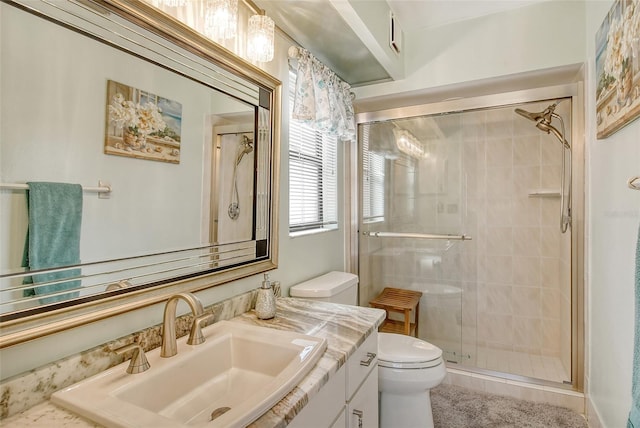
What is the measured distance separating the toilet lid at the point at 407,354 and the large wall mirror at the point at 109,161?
34.7 inches

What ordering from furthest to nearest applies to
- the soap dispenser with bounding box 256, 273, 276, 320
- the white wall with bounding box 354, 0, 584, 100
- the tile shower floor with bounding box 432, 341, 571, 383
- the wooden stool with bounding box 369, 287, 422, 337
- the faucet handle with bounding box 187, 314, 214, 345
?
the wooden stool with bounding box 369, 287, 422, 337
the tile shower floor with bounding box 432, 341, 571, 383
the white wall with bounding box 354, 0, 584, 100
the soap dispenser with bounding box 256, 273, 276, 320
the faucet handle with bounding box 187, 314, 214, 345

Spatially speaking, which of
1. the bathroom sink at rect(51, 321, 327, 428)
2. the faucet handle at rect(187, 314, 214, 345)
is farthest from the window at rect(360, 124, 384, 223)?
the faucet handle at rect(187, 314, 214, 345)

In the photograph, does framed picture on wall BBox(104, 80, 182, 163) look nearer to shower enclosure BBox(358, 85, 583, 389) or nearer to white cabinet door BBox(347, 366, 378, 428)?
white cabinet door BBox(347, 366, 378, 428)

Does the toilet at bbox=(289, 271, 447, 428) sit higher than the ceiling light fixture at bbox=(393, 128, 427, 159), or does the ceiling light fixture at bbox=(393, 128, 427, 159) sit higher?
the ceiling light fixture at bbox=(393, 128, 427, 159)

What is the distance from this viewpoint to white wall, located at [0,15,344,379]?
31.7 inches

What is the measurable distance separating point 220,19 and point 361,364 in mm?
1427

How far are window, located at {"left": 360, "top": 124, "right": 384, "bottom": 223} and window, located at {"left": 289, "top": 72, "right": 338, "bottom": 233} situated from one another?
0.30m

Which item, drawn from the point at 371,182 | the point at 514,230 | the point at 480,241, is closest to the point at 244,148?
the point at 371,182

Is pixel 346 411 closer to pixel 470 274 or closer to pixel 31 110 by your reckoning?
pixel 31 110

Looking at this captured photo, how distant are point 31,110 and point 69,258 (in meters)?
0.37

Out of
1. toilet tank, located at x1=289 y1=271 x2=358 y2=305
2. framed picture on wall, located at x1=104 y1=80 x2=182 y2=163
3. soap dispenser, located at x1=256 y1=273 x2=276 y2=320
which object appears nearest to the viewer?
framed picture on wall, located at x1=104 y1=80 x2=182 y2=163

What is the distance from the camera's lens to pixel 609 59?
1.38 meters

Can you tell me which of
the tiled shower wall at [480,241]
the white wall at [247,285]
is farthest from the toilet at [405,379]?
the tiled shower wall at [480,241]

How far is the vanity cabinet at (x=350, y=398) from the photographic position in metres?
0.92
